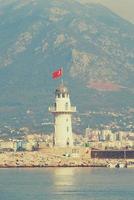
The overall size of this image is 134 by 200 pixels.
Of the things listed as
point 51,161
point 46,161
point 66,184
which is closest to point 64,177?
point 66,184

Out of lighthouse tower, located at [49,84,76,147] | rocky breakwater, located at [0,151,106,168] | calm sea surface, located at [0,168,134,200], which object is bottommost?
calm sea surface, located at [0,168,134,200]

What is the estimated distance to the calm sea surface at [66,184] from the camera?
306ft

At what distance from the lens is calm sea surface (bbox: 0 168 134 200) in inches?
→ 3674

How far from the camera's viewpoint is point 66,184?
106562 mm

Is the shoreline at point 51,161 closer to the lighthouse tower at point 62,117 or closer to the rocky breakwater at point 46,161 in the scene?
the rocky breakwater at point 46,161

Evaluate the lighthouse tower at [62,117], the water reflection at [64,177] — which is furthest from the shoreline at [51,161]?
the water reflection at [64,177]

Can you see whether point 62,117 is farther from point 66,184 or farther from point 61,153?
point 66,184

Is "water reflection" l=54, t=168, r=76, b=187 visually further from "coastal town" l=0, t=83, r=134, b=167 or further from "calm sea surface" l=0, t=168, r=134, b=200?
"coastal town" l=0, t=83, r=134, b=167

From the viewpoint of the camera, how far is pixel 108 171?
130375 millimetres

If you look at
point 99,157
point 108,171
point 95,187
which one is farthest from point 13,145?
point 95,187

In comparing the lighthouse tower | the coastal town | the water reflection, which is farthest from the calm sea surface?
the lighthouse tower

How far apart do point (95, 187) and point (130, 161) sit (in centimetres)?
4838

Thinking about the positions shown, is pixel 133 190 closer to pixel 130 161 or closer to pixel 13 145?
pixel 130 161

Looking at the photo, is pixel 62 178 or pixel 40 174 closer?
pixel 62 178
